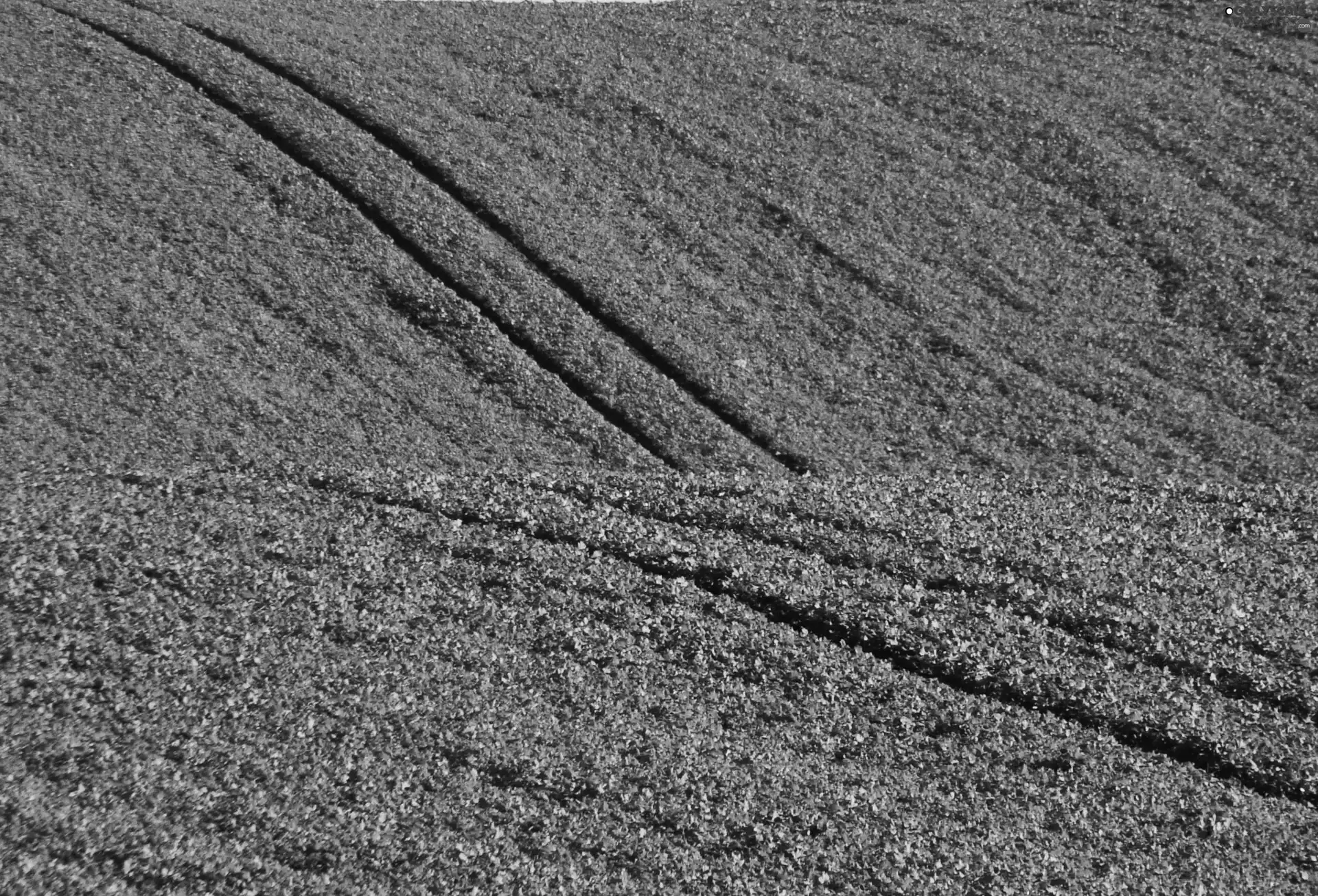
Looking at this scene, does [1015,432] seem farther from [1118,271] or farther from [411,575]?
[411,575]

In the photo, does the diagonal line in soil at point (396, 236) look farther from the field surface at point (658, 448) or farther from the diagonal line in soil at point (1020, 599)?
the diagonal line in soil at point (1020, 599)

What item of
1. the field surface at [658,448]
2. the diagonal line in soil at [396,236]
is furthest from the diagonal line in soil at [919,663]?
the diagonal line in soil at [396,236]

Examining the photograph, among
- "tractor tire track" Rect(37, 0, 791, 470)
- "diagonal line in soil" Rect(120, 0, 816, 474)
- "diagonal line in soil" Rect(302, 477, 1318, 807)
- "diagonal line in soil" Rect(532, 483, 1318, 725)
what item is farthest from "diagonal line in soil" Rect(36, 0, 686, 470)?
"diagonal line in soil" Rect(302, 477, 1318, 807)

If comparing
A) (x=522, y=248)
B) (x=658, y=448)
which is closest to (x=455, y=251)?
(x=522, y=248)

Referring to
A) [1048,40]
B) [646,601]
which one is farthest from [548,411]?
[1048,40]

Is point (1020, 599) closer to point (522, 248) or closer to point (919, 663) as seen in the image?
point (919, 663)

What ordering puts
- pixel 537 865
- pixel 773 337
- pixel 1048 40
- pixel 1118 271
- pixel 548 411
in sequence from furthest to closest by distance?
pixel 1048 40 → pixel 1118 271 → pixel 773 337 → pixel 548 411 → pixel 537 865
